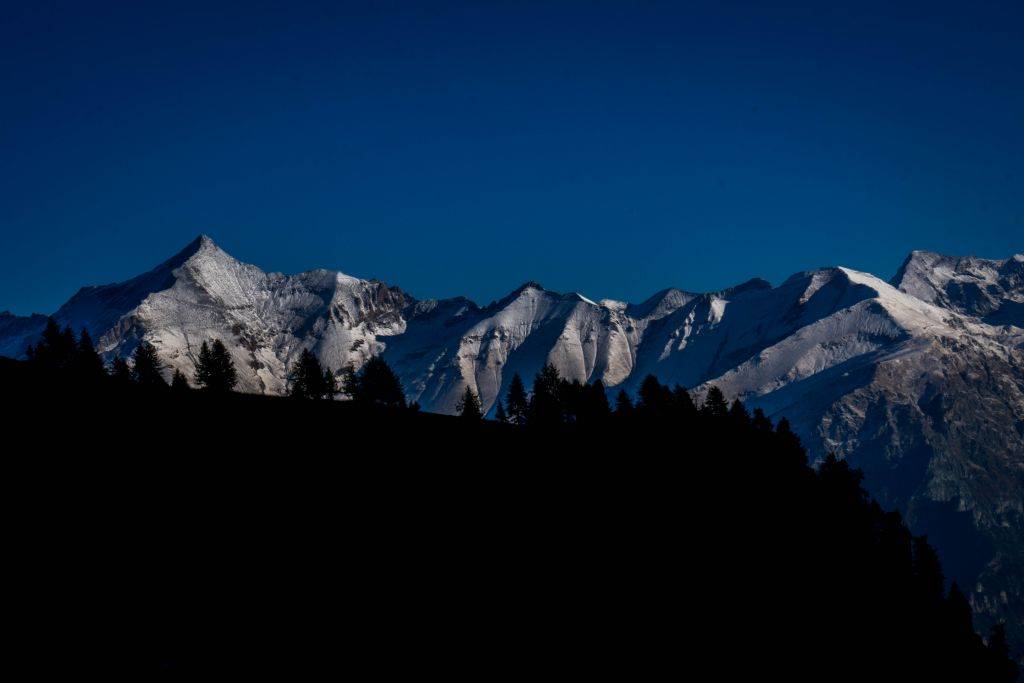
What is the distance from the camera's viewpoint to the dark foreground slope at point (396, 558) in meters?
22.8

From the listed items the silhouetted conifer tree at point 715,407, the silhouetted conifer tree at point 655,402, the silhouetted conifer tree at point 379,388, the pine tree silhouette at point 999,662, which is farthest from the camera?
the silhouetted conifer tree at point 379,388

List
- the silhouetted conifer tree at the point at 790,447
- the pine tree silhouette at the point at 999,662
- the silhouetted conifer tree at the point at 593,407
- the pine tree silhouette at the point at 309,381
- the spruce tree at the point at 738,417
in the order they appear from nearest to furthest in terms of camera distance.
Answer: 1. the pine tree silhouette at the point at 999,662
2. the silhouetted conifer tree at the point at 790,447
3. the spruce tree at the point at 738,417
4. the silhouetted conifer tree at the point at 593,407
5. the pine tree silhouette at the point at 309,381

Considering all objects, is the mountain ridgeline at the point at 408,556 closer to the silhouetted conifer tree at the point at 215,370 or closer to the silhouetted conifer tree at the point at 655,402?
the silhouetted conifer tree at the point at 655,402

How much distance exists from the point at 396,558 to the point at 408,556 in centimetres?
58

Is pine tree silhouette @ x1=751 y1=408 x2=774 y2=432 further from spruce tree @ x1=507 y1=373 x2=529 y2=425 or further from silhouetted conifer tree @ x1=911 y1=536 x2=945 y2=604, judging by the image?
spruce tree @ x1=507 y1=373 x2=529 y2=425

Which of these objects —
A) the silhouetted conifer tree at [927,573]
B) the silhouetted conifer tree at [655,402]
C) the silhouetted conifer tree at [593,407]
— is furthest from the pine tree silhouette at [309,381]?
the silhouetted conifer tree at [927,573]

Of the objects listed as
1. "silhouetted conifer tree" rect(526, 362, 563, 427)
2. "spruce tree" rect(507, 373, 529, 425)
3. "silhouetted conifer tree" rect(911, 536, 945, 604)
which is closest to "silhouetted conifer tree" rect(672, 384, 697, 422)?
"silhouetted conifer tree" rect(526, 362, 563, 427)

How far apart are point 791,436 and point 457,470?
51645 millimetres

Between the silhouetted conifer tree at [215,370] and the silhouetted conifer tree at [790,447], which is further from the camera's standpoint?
the silhouetted conifer tree at [215,370]

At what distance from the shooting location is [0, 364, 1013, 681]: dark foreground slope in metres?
22.8

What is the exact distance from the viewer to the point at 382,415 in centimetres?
6384

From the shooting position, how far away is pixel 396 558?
3031cm

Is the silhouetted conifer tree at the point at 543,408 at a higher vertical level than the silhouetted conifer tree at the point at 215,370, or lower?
lower

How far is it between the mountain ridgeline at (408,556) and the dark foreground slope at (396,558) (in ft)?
0.40
